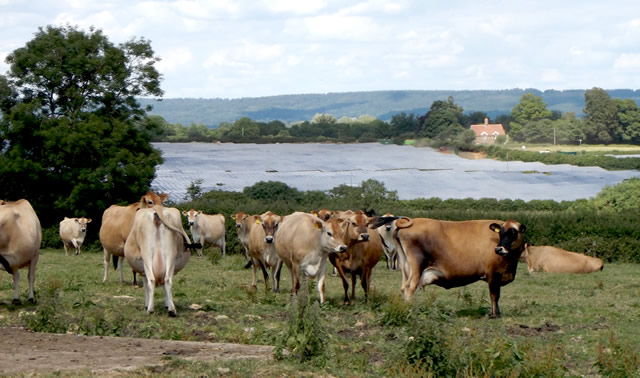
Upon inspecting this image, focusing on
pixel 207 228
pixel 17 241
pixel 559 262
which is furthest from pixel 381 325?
pixel 207 228

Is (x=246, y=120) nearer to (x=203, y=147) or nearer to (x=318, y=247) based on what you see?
(x=203, y=147)

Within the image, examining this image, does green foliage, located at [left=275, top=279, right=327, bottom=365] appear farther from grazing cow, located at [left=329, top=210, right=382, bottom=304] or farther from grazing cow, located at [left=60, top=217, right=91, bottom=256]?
grazing cow, located at [left=60, top=217, right=91, bottom=256]

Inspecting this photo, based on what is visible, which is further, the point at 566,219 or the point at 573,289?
the point at 566,219

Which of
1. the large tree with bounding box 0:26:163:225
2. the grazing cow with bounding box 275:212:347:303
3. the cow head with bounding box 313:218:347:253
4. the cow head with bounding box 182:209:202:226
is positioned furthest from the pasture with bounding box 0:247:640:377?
the large tree with bounding box 0:26:163:225

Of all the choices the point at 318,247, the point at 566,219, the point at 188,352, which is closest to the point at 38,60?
the point at 566,219

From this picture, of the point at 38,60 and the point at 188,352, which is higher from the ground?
the point at 38,60

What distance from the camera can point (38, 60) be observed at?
153ft

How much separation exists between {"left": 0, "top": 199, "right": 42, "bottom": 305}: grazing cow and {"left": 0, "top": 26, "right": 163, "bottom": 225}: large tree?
1165 inches

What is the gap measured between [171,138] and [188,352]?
78959 millimetres

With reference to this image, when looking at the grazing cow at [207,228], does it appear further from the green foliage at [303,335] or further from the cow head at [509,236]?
the green foliage at [303,335]

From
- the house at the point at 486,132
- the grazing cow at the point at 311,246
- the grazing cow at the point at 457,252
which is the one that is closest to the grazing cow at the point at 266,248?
the grazing cow at the point at 311,246

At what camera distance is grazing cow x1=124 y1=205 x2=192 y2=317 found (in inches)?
587

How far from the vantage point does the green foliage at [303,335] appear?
10.7 metres

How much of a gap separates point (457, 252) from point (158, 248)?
554 cm
